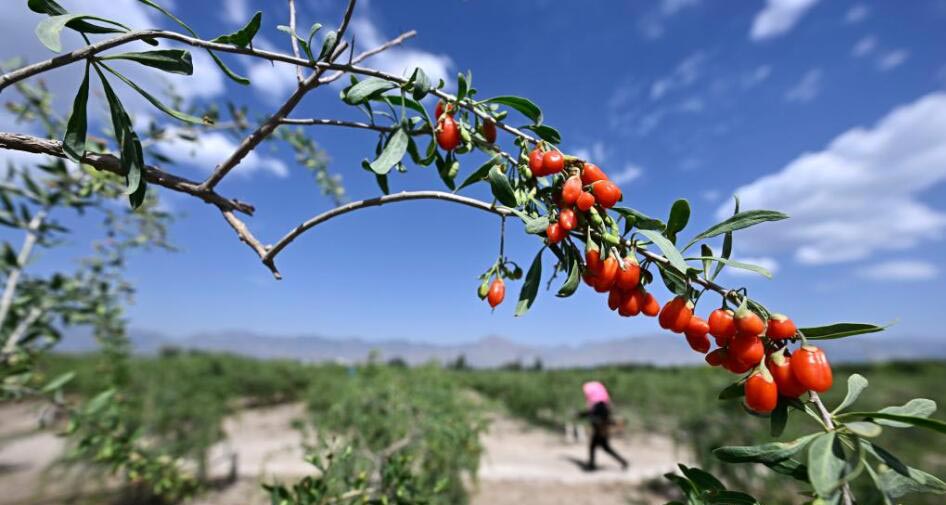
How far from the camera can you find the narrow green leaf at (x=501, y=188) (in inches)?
26.1

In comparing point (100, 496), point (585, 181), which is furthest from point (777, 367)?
point (100, 496)

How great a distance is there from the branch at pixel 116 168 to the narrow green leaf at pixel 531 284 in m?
0.55

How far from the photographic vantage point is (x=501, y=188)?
67 centimetres

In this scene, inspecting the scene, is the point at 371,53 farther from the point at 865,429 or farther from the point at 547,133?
the point at 865,429

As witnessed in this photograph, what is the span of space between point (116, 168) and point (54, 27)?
0.67ft

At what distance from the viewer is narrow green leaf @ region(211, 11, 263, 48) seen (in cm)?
62

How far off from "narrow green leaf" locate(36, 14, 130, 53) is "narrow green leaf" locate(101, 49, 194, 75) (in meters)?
0.04

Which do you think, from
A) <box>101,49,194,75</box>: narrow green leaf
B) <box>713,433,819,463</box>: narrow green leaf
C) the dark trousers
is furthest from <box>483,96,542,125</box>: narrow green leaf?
the dark trousers

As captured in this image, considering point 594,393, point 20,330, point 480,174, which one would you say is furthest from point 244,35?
point 594,393

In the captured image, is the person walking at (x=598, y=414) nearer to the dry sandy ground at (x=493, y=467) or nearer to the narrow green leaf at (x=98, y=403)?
the dry sandy ground at (x=493, y=467)

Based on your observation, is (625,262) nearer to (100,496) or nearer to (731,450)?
(731,450)

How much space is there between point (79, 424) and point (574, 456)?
737 centimetres

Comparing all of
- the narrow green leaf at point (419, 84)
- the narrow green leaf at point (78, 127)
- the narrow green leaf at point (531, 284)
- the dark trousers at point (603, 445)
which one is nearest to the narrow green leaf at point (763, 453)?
the narrow green leaf at point (531, 284)

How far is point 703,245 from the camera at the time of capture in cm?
65
